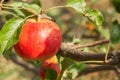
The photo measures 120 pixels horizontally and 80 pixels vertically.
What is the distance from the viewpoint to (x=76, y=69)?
1596 mm

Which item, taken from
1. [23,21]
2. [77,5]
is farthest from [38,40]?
[77,5]

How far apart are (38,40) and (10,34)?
10 centimetres

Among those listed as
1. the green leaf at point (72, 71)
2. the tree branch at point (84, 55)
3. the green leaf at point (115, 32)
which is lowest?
the green leaf at point (72, 71)

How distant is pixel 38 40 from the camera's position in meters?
1.18

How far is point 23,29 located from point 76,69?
0.48 metres

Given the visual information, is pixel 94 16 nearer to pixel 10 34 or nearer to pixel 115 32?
pixel 115 32

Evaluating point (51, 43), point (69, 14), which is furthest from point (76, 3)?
point (69, 14)

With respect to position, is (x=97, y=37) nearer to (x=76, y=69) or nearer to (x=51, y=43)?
(x=76, y=69)

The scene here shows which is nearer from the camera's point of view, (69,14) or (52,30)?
(52,30)

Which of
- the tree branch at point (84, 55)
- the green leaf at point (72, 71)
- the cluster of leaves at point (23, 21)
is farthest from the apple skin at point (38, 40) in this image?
the green leaf at point (72, 71)

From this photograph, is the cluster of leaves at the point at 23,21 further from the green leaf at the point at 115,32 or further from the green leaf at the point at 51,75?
the green leaf at the point at 51,75

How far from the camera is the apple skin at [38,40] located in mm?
1181

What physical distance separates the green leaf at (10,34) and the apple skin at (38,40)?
4cm

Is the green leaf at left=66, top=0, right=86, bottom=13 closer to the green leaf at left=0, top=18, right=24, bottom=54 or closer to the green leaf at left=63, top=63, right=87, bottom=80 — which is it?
the green leaf at left=0, top=18, right=24, bottom=54
